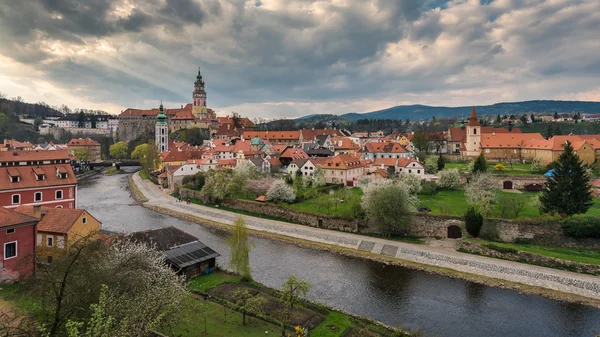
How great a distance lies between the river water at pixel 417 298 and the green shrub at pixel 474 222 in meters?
6.90

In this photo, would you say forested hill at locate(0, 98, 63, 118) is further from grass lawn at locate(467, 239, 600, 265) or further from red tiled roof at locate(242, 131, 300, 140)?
grass lawn at locate(467, 239, 600, 265)

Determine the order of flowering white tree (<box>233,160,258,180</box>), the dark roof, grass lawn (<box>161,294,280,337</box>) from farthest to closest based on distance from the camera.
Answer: flowering white tree (<box>233,160,258,180</box>) < the dark roof < grass lawn (<box>161,294,280,337</box>)

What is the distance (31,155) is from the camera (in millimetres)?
32688

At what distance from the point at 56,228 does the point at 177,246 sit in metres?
6.77

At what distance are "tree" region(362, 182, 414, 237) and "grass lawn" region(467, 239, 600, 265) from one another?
18.7 feet

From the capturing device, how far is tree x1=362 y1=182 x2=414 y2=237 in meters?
30.1

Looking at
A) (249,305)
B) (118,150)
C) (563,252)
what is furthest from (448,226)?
(118,150)

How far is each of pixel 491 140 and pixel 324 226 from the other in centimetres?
4333

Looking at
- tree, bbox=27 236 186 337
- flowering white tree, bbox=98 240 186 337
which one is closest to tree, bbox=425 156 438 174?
flowering white tree, bbox=98 240 186 337

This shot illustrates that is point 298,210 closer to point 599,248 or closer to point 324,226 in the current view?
point 324,226

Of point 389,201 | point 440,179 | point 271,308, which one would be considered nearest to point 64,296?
point 271,308

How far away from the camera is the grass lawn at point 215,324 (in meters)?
14.6

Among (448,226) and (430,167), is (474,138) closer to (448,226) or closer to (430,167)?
(430,167)

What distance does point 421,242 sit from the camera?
1158 inches
